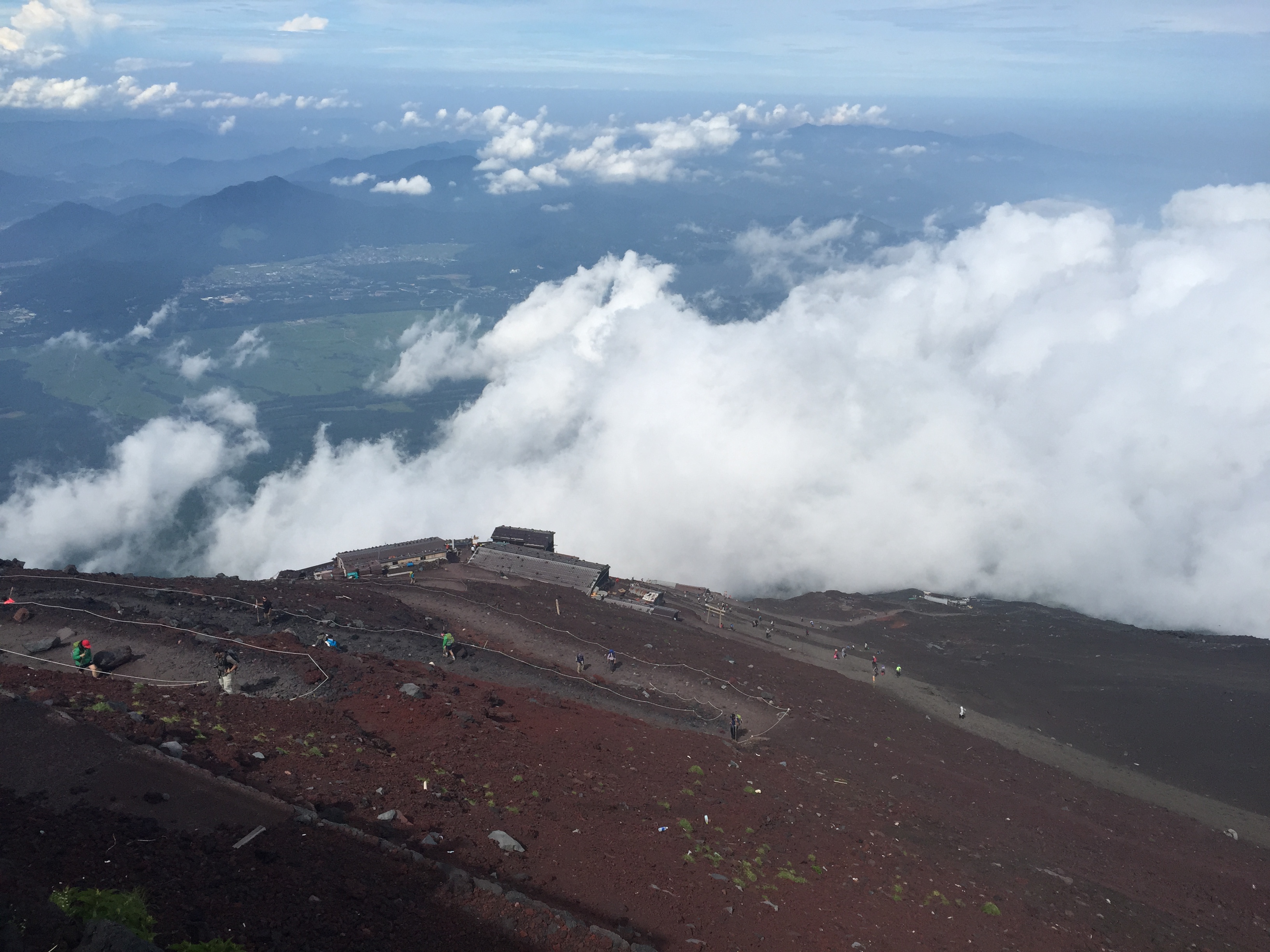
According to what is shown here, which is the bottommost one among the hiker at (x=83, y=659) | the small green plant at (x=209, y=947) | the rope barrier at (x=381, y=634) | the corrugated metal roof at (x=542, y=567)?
the corrugated metal roof at (x=542, y=567)

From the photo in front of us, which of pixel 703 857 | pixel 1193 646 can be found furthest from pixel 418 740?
pixel 1193 646

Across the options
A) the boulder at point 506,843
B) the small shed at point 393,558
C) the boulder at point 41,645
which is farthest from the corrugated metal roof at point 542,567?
the boulder at point 506,843

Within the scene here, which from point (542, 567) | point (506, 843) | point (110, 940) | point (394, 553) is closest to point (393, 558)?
point (394, 553)

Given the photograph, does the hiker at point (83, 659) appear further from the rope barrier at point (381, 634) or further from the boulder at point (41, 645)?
the rope barrier at point (381, 634)

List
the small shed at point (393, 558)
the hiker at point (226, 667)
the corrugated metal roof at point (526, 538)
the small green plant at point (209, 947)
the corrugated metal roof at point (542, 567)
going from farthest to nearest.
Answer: the corrugated metal roof at point (526, 538), the corrugated metal roof at point (542, 567), the small shed at point (393, 558), the hiker at point (226, 667), the small green plant at point (209, 947)

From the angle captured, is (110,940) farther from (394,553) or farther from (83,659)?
(394,553)

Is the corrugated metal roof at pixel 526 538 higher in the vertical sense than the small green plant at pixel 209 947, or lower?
lower
